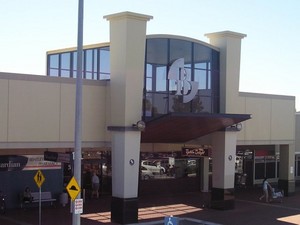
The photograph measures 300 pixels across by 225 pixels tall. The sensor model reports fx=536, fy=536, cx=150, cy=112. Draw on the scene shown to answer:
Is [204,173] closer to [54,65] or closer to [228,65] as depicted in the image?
[228,65]

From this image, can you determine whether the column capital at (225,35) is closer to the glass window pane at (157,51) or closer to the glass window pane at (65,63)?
the glass window pane at (157,51)

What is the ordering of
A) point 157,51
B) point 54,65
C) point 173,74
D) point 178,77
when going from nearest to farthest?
point 157,51
point 173,74
point 178,77
point 54,65

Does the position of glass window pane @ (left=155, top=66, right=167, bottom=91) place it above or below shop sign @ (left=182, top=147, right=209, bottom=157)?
above

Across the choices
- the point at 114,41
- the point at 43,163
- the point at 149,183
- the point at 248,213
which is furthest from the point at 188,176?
the point at 114,41

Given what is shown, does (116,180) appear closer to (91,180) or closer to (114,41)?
(114,41)

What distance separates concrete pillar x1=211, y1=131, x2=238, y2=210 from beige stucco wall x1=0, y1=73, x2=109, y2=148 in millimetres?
6173

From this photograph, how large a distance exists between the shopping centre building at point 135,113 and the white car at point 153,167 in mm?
57

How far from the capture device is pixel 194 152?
99.8 feet

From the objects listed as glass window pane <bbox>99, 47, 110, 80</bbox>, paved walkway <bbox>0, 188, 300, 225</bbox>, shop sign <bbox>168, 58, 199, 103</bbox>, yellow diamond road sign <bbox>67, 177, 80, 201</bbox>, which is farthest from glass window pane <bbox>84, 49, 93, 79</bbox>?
yellow diamond road sign <bbox>67, 177, 80, 201</bbox>

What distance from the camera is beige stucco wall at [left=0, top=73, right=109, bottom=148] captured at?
19062 mm

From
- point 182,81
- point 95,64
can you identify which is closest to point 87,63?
point 95,64

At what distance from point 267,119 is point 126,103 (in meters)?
11.2

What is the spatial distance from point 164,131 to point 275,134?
919 centimetres

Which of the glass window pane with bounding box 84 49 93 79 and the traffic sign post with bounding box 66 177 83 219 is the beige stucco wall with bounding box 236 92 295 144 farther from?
the traffic sign post with bounding box 66 177 83 219
